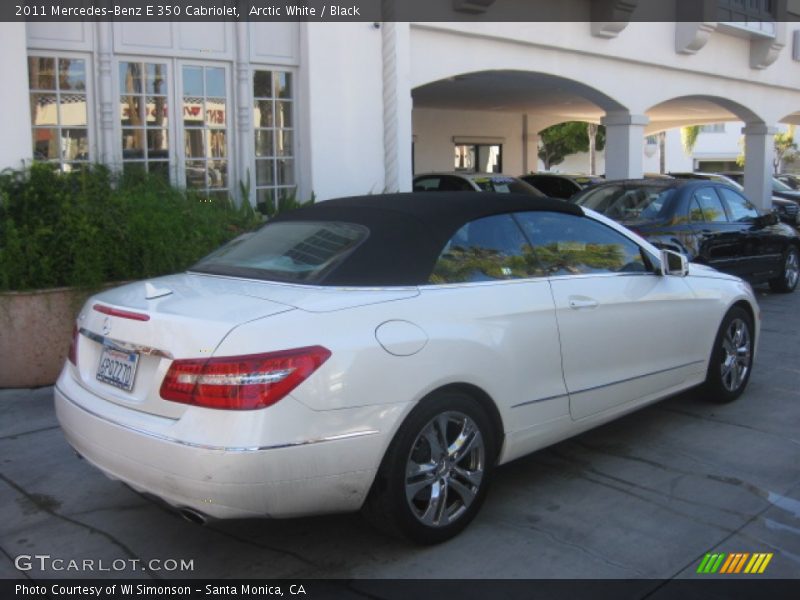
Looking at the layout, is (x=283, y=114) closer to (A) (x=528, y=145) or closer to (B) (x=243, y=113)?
(B) (x=243, y=113)

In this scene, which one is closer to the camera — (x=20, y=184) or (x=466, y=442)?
(x=466, y=442)

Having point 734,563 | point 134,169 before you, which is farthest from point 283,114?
point 734,563

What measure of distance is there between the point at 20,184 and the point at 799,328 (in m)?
7.80

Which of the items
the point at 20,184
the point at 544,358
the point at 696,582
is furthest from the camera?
the point at 20,184

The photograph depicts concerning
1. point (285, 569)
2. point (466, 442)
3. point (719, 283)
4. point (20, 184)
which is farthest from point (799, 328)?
point (20, 184)

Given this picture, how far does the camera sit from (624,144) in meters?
14.4

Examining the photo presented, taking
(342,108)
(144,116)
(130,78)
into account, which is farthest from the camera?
(342,108)

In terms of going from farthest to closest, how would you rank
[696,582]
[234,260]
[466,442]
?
1. [234,260]
2. [466,442]
3. [696,582]

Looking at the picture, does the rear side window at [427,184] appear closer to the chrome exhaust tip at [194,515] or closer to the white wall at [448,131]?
the white wall at [448,131]

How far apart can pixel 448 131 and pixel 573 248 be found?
17440 millimetres

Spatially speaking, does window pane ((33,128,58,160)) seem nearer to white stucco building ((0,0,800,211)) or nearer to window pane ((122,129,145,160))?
white stucco building ((0,0,800,211))

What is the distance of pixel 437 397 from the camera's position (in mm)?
3783

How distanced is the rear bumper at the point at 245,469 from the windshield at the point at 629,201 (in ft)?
20.9

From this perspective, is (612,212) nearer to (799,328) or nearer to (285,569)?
(799,328)
